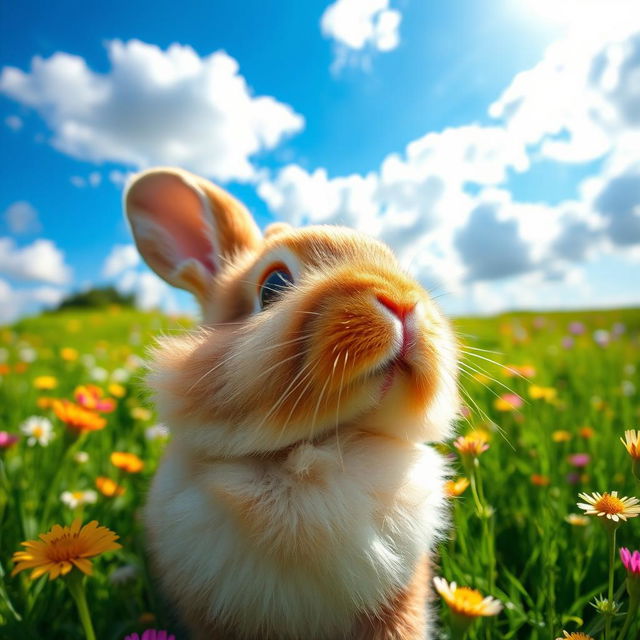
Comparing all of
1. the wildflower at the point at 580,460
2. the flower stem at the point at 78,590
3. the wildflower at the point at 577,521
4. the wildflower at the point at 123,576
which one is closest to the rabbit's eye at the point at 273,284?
the flower stem at the point at 78,590

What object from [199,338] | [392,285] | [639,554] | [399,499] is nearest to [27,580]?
[199,338]

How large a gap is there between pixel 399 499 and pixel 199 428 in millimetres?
598

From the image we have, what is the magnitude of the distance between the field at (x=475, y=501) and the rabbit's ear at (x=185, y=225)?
0.28 meters

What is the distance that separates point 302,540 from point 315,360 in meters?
0.45

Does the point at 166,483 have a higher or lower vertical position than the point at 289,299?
lower

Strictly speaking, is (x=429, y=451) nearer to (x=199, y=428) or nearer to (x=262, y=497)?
(x=262, y=497)

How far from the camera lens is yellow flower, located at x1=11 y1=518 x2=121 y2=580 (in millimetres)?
1169

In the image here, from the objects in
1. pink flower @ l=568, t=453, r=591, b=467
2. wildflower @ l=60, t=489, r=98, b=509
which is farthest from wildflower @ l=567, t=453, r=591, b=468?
wildflower @ l=60, t=489, r=98, b=509

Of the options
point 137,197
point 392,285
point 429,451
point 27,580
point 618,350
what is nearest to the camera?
point 392,285

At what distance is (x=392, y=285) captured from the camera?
53.5 inches

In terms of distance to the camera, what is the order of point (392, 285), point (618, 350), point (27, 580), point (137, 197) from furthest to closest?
point (618, 350) < point (137, 197) < point (27, 580) < point (392, 285)

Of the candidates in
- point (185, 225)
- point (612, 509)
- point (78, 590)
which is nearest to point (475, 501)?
point (612, 509)

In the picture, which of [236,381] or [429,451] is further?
[429,451]

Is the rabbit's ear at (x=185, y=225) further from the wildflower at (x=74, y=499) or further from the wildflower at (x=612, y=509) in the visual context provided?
the wildflower at (x=612, y=509)
